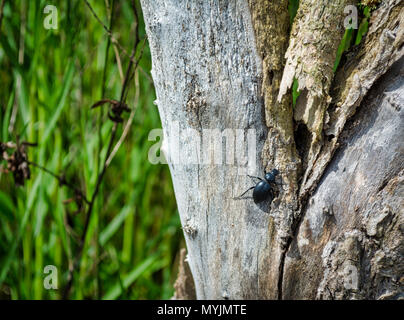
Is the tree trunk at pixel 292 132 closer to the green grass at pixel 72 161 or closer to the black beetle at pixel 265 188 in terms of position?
the black beetle at pixel 265 188

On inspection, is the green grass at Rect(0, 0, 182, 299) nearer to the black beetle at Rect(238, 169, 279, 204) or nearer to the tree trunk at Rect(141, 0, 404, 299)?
the tree trunk at Rect(141, 0, 404, 299)

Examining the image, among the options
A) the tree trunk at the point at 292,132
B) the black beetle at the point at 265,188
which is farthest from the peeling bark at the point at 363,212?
the black beetle at the point at 265,188

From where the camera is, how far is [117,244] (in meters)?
2.07

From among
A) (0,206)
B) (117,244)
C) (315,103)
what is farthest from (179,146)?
(117,244)

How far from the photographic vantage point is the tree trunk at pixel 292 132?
2.98 ft

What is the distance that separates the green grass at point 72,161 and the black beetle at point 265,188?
2.19ft

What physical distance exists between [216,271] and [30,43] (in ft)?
3.96

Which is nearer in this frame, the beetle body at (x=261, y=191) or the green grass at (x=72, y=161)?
the beetle body at (x=261, y=191)

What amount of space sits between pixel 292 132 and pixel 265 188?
0.17 metres

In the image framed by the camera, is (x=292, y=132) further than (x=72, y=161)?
No

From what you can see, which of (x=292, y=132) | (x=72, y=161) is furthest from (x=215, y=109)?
(x=72, y=161)

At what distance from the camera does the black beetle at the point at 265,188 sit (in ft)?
3.14

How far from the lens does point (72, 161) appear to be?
168cm

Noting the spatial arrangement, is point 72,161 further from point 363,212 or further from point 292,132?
point 363,212
